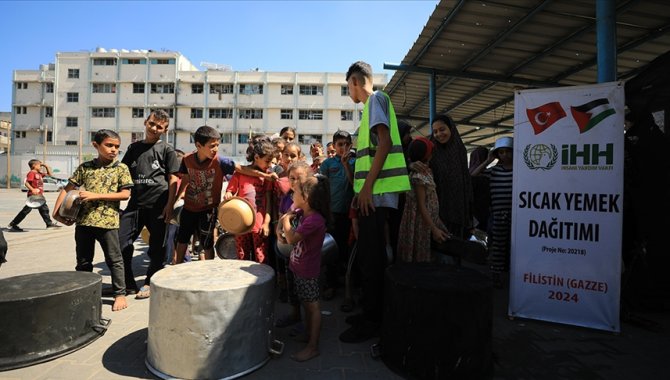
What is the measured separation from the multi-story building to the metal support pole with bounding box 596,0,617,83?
37.6 m

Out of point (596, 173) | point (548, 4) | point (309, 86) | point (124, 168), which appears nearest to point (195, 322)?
point (124, 168)

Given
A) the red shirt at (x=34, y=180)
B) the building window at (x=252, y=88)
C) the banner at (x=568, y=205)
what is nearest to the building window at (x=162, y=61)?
the building window at (x=252, y=88)

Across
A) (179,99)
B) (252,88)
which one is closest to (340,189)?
(252,88)

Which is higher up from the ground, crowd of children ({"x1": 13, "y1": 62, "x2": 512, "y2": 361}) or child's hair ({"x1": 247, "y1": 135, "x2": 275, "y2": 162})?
child's hair ({"x1": 247, "y1": 135, "x2": 275, "y2": 162})

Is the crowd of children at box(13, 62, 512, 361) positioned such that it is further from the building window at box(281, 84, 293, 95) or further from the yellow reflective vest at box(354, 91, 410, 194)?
the building window at box(281, 84, 293, 95)

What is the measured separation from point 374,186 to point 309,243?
669mm

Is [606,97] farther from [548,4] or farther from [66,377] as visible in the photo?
[66,377]

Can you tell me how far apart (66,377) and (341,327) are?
77.0 inches

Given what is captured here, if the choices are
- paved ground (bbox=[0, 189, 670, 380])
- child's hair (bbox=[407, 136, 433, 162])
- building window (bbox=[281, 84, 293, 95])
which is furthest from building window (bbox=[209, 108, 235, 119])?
child's hair (bbox=[407, 136, 433, 162])

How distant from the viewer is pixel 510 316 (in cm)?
330

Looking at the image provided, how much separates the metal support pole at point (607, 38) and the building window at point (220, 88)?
4293 centimetres

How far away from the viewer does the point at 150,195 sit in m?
3.88

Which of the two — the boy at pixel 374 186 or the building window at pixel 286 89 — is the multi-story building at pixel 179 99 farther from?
the boy at pixel 374 186

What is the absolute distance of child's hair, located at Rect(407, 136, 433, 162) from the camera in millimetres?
3186
